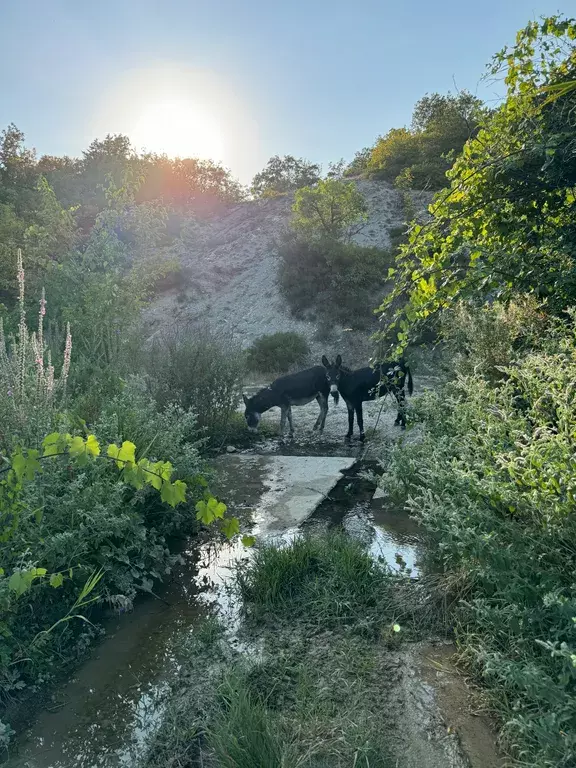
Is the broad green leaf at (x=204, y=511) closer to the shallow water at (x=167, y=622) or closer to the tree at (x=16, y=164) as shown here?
the shallow water at (x=167, y=622)

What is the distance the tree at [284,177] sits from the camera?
145 ft

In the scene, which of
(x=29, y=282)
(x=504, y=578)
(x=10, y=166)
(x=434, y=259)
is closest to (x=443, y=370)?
(x=434, y=259)

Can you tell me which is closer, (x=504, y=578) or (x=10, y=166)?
(x=504, y=578)

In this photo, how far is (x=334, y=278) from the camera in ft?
81.0

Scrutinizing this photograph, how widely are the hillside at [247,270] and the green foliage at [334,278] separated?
79cm

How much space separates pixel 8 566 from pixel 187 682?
139 cm

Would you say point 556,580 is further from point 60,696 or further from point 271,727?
point 60,696

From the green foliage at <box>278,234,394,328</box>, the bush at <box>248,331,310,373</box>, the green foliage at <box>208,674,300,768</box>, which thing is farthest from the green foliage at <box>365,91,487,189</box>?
the green foliage at <box>208,674,300,768</box>

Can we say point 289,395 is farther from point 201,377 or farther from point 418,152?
point 418,152

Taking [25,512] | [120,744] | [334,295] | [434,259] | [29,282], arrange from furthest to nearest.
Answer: [334,295] < [29,282] < [434,259] < [25,512] < [120,744]

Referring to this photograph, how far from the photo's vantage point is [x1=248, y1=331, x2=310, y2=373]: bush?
19.5 m

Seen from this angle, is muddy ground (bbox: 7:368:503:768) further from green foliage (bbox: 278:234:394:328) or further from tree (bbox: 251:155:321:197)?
tree (bbox: 251:155:321:197)

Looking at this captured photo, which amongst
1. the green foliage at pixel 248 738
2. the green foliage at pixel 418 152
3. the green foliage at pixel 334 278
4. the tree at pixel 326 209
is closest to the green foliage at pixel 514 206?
the green foliage at pixel 248 738

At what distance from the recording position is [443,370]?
7047 mm
